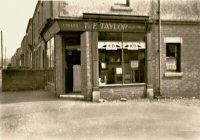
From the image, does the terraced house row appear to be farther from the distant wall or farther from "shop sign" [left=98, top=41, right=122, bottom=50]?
the distant wall

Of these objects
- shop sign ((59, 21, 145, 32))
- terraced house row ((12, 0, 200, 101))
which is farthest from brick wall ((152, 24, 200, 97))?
shop sign ((59, 21, 145, 32))

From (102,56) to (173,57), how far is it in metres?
3.86

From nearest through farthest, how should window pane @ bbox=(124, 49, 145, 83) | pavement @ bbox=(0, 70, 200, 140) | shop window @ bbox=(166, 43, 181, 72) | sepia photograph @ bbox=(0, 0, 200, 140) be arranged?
pavement @ bbox=(0, 70, 200, 140)
sepia photograph @ bbox=(0, 0, 200, 140)
window pane @ bbox=(124, 49, 145, 83)
shop window @ bbox=(166, 43, 181, 72)

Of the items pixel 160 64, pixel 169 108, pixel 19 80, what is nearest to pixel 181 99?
pixel 160 64

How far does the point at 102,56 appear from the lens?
1365 cm

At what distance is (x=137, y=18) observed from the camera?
1381cm

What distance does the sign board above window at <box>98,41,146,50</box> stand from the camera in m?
13.5

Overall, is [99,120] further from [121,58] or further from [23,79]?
[23,79]

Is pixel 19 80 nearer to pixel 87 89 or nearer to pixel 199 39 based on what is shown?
pixel 87 89

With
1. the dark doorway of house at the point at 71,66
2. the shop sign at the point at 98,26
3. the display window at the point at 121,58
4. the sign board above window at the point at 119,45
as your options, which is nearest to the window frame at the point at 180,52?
the display window at the point at 121,58

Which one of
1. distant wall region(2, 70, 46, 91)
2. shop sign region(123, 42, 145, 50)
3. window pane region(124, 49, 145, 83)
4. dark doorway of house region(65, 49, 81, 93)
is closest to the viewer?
shop sign region(123, 42, 145, 50)

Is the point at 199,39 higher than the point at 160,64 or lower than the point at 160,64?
higher

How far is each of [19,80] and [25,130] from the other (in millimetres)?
11528

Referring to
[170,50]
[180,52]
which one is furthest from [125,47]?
[180,52]
